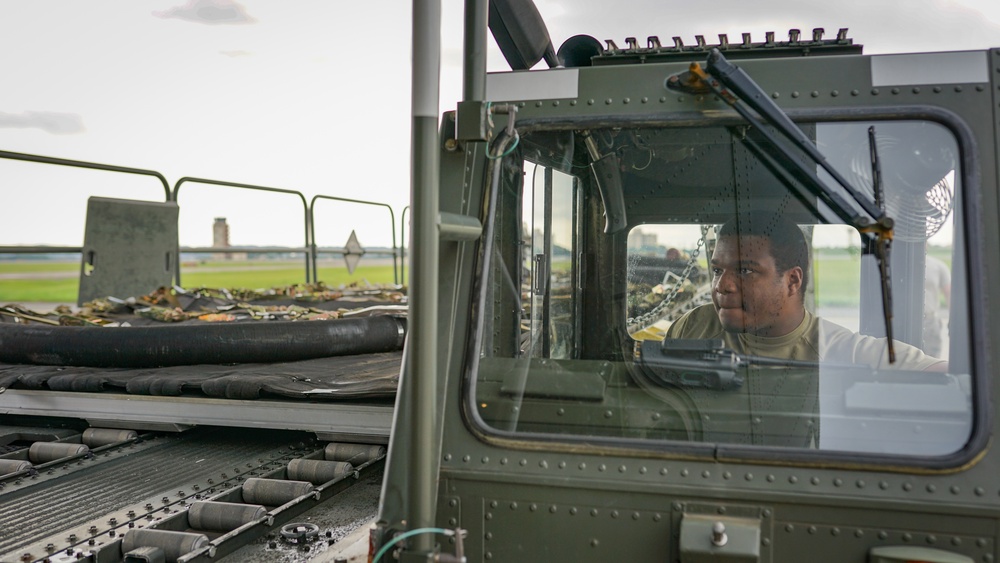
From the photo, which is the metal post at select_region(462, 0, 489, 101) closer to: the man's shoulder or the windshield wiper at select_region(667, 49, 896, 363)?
the windshield wiper at select_region(667, 49, 896, 363)

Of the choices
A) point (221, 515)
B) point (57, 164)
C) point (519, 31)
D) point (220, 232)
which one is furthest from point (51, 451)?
point (220, 232)

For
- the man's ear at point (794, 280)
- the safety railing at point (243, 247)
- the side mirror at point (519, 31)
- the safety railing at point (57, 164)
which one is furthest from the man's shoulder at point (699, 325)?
the safety railing at point (243, 247)

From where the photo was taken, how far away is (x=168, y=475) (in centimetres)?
347

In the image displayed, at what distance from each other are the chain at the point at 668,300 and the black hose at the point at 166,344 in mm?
2570

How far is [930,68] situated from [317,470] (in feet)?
8.18

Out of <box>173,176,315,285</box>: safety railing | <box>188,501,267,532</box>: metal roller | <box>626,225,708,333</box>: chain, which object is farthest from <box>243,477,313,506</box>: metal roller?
<box>173,176,315,285</box>: safety railing

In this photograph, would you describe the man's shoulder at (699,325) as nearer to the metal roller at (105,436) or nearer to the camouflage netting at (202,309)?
the metal roller at (105,436)

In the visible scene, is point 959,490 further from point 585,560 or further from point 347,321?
point 347,321

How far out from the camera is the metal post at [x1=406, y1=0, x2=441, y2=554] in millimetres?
1845

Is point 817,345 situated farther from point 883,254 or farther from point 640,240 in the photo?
point 640,240

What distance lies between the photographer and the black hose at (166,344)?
4.59 meters

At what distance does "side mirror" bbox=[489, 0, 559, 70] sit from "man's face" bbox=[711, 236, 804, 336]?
3.16ft

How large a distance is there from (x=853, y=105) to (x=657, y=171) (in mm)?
534

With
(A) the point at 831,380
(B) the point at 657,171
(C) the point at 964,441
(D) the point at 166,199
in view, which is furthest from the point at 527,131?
(D) the point at 166,199
